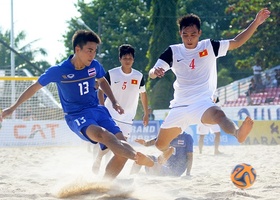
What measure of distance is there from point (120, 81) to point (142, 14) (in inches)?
1760

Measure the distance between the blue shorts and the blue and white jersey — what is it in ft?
0.25

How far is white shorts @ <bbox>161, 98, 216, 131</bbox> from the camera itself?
7668mm

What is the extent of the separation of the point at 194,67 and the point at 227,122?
918mm

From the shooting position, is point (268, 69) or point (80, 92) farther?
point (268, 69)

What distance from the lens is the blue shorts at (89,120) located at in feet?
23.8

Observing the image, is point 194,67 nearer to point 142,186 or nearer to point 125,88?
point 142,186

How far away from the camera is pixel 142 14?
54469 millimetres

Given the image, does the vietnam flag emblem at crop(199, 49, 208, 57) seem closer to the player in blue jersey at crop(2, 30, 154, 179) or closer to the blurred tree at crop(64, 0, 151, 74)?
the player in blue jersey at crop(2, 30, 154, 179)

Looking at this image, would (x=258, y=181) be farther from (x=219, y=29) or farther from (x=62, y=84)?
(x=219, y=29)

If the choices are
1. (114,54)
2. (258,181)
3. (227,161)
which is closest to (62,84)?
(258,181)

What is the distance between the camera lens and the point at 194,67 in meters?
7.78

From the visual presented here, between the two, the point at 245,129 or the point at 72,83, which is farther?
the point at 72,83

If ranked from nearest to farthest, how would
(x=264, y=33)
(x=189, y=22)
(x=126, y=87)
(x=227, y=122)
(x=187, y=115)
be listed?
(x=227, y=122)
(x=189, y=22)
(x=187, y=115)
(x=126, y=87)
(x=264, y=33)

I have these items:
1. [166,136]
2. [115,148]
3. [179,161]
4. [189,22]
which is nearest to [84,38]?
[189,22]
